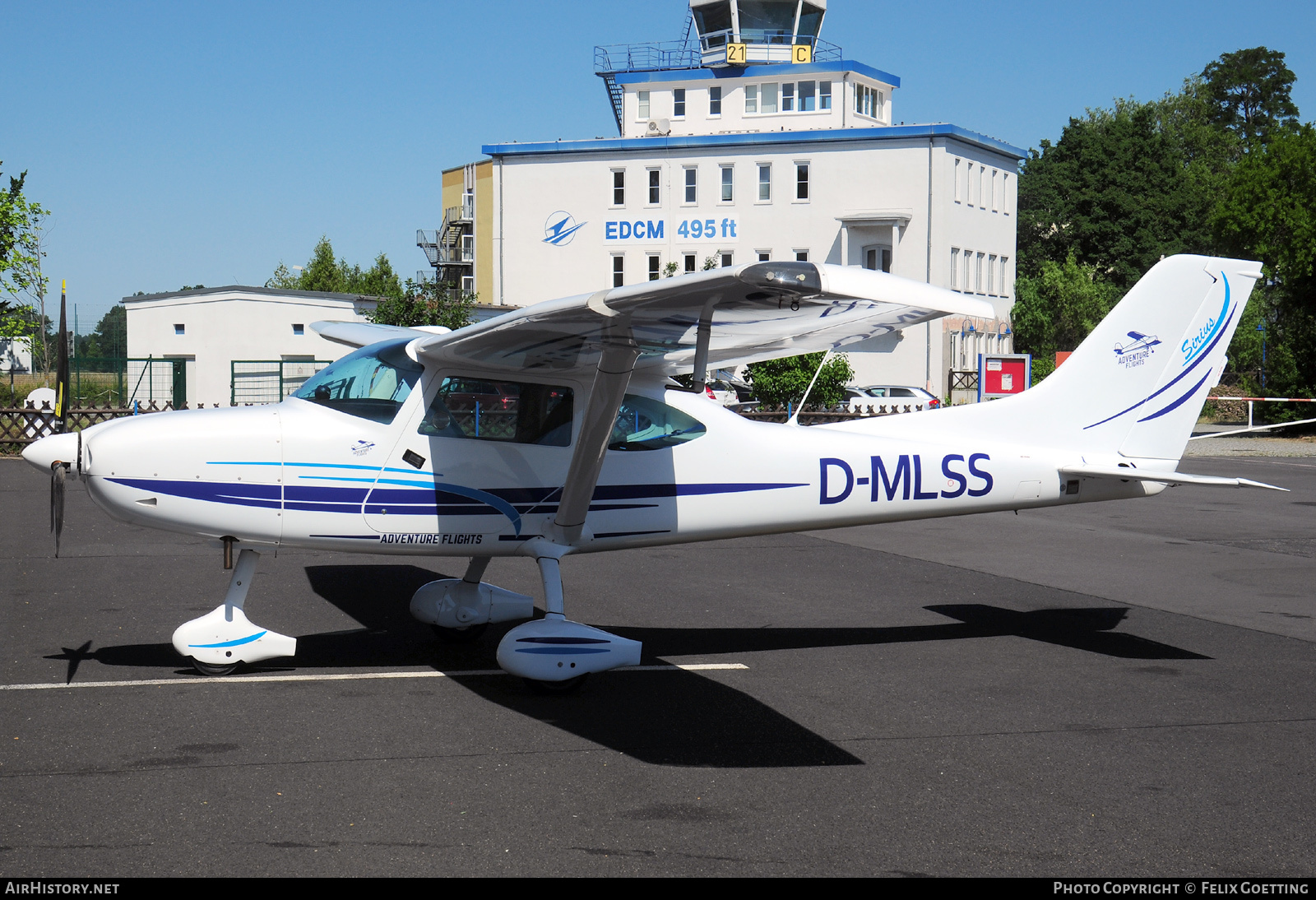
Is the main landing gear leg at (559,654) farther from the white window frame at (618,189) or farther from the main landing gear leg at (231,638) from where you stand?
the white window frame at (618,189)

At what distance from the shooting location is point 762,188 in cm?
5403

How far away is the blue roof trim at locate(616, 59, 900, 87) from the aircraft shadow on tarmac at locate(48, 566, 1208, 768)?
1964 inches

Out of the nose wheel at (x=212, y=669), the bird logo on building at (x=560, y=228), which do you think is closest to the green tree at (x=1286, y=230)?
the bird logo on building at (x=560, y=228)

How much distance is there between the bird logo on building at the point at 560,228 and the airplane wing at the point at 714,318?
49.5 meters

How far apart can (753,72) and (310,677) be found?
54.0 meters

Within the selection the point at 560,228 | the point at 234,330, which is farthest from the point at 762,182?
the point at 234,330

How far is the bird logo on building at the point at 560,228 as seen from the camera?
5662 centimetres

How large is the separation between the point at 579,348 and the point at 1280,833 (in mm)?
4337

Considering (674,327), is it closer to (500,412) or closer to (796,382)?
(500,412)

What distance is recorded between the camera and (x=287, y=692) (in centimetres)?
678

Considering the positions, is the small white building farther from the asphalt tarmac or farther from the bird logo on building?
the asphalt tarmac

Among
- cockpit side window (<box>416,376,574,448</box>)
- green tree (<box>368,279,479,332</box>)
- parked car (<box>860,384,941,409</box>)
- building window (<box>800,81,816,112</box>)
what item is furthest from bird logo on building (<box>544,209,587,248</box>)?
cockpit side window (<box>416,376,574,448</box>)
